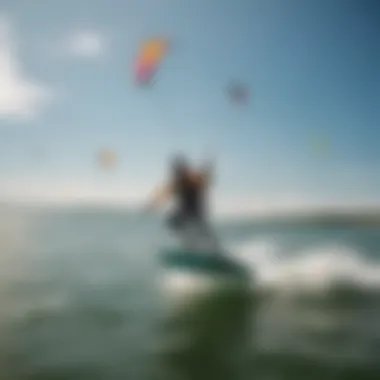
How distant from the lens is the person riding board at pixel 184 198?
1662 millimetres

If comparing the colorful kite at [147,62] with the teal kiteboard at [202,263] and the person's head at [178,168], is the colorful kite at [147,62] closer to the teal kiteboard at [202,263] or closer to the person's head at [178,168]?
the person's head at [178,168]

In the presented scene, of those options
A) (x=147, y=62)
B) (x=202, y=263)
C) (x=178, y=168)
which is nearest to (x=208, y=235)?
(x=202, y=263)

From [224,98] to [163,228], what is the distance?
34 cm

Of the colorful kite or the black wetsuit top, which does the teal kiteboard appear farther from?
the colorful kite

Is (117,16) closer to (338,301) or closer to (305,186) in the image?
(305,186)

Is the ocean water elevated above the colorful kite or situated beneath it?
situated beneath

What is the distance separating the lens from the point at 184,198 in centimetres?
167

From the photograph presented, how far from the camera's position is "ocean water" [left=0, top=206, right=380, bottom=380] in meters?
1.57

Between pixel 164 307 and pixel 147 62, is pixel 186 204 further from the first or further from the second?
pixel 147 62

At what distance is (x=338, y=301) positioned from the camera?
5.61 feet

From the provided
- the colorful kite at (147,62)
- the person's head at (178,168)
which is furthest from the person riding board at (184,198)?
the colorful kite at (147,62)

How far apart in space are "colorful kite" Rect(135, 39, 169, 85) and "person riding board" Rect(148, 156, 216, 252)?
20 centimetres

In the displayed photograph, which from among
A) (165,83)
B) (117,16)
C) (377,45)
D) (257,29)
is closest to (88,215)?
(165,83)

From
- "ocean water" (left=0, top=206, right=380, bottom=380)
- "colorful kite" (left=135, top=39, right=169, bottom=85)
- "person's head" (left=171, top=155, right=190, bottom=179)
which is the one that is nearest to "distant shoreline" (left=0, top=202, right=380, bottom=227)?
"ocean water" (left=0, top=206, right=380, bottom=380)
